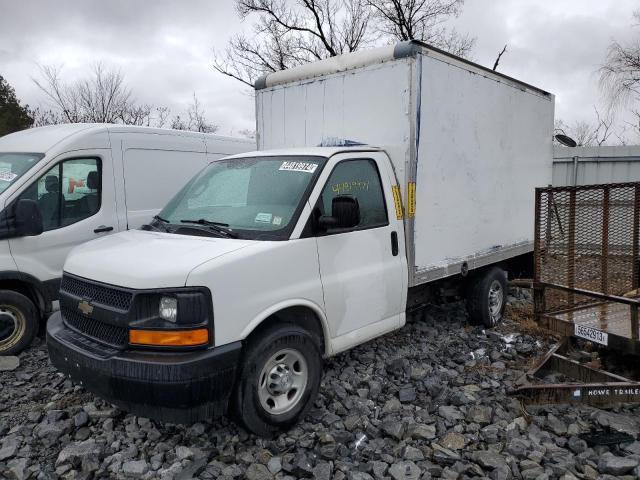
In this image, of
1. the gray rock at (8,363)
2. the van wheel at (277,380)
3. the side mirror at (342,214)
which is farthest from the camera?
the gray rock at (8,363)

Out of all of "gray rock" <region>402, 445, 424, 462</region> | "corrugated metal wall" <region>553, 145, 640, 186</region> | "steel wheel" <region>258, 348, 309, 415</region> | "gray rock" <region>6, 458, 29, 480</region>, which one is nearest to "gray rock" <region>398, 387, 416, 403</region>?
"gray rock" <region>402, 445, 424, 462</region>

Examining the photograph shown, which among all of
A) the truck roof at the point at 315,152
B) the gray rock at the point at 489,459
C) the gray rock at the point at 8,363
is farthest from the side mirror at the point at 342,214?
the gray rock at the point at 8,363

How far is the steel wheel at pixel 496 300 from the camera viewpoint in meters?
6.04

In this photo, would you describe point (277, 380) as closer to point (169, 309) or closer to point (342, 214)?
point (169, 309)

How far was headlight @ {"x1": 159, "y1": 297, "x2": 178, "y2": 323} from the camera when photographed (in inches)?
120

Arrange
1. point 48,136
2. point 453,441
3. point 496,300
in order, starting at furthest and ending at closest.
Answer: point 496,300 → point 48,136 → point 453,441

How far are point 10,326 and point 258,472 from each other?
3471 mm

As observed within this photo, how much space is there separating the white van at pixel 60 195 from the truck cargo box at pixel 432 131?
1598 mm

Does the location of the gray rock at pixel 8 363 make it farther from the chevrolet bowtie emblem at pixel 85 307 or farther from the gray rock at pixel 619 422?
the gray rock at pixel 619 422

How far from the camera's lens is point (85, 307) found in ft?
11.2

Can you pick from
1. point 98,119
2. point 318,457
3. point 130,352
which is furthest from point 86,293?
point 98,119

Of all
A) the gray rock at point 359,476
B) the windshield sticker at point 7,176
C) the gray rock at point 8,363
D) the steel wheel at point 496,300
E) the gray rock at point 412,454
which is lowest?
the gray rock at point 359,476

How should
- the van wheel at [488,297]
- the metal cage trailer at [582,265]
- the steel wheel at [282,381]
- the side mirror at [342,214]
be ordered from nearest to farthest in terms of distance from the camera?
the steel wheel at [282,381]
the side mirror at [342,214]
the metal cage trailer at [582,265]
the van wheel at [488,297]

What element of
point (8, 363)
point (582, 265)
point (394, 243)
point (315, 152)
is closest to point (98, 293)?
point (315, 152)
